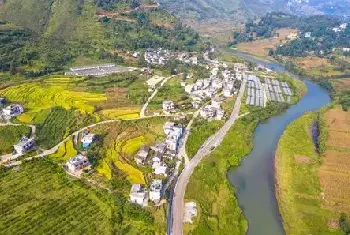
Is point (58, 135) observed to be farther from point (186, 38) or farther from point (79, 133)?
point (186, 38)

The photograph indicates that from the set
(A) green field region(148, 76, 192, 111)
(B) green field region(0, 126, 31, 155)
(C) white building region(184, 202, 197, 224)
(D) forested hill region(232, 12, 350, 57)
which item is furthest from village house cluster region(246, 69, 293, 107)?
(B) green field region(0, 126, 31, 155)

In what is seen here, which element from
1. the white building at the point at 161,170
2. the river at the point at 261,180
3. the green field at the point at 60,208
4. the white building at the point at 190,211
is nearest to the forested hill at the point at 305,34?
the river at the point at 261,180

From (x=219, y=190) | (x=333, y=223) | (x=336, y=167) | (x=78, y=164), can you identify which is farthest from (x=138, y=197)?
(x=336, y=167)

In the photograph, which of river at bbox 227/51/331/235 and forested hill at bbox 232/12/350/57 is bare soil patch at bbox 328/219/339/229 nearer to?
river at bbox 227/51/331/235

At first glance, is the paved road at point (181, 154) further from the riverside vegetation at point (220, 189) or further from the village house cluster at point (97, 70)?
the village house cluster at point (97, 70)

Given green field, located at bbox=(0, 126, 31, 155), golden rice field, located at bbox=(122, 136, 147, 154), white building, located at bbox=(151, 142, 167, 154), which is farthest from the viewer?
golden rice field, located at bbox=(122, 136, 147, 154)

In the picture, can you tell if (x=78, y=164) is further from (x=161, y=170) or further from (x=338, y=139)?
(x=338, y=139)

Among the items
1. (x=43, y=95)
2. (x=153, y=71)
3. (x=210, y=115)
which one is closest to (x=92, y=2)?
(x=153, y=71)
